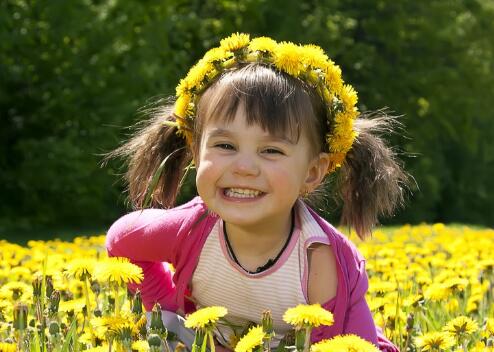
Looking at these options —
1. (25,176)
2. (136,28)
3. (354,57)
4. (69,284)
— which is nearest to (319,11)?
(354,57)

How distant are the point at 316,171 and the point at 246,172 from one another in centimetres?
37

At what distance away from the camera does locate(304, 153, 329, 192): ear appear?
2.91 m

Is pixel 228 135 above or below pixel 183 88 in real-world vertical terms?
below

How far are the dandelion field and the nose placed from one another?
1.33 feet

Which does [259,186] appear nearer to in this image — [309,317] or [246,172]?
[246,172]

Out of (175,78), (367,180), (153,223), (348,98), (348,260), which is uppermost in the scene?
(175,78)

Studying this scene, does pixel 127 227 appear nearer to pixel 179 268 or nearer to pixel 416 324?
pixel 179 268

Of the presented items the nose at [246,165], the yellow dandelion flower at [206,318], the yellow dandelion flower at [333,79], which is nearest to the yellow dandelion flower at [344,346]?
the yellow dandelion flower at [206,318]

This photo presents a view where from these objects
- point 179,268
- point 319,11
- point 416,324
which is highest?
point 319,11

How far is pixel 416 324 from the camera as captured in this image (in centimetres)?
330

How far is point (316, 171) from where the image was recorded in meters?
2.94

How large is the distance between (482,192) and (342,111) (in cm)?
2268

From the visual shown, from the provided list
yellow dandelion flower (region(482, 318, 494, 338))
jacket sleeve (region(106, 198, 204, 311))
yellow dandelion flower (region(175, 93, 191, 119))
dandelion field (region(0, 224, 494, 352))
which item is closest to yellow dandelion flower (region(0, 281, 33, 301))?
dandelion field (region(0, 224, 494, 352))

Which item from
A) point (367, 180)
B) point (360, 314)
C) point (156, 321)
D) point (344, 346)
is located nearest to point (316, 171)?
point (367, 180)
